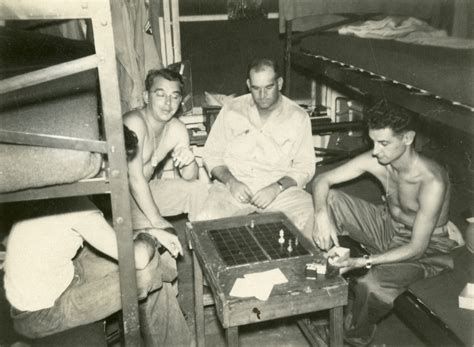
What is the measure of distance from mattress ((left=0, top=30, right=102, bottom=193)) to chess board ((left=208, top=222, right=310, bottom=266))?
3.51ft

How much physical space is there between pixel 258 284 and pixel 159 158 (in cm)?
198

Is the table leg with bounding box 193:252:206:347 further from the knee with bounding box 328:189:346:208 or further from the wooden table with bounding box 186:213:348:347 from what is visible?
the knee with bounding box 328:189:346:208

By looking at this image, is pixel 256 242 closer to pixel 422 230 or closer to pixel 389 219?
pixel 422 230

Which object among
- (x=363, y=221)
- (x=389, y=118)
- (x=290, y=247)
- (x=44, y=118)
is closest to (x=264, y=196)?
(x=363, y=221)

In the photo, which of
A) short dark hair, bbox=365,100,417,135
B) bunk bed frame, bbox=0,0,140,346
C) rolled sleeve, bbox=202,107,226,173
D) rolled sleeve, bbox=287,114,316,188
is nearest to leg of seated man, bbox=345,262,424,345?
short dark hair, bbox=365,100,417,135

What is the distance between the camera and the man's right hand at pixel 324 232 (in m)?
3.26

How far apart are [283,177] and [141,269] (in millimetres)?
1719

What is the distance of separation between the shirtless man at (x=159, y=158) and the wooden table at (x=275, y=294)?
0.54 metres

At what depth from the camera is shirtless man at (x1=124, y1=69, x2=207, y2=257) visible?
11.5 feet

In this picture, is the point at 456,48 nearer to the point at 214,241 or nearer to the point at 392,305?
the point at 392,305

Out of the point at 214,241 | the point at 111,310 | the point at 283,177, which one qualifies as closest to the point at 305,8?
the point at 283,177

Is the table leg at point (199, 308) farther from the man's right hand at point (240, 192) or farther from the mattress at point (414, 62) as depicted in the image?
the mattress at point (414, 62)

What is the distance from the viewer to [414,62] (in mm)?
3035

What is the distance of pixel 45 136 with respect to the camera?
1789 millimetres
